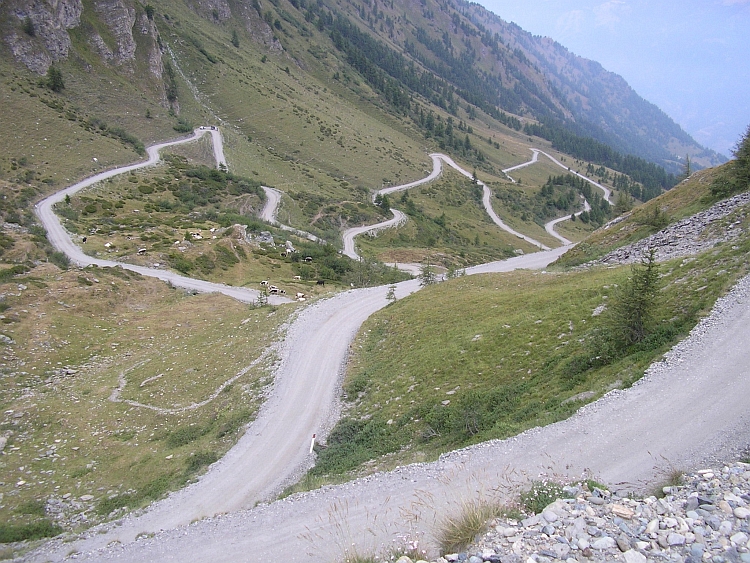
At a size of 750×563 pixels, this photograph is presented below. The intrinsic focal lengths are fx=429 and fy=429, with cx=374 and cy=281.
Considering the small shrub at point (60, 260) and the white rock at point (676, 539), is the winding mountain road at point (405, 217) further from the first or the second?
the white rock at point (676, 539)

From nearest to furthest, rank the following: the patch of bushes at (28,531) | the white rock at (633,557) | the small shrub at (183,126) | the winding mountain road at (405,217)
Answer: the white rock at (633,557), the patch of bushes at (28,531), the winding mountain road at (405,217), the small shrub at (183,126)

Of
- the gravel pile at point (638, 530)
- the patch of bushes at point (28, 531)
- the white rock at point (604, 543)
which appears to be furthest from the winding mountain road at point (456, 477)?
the white rock at point (604, 543)

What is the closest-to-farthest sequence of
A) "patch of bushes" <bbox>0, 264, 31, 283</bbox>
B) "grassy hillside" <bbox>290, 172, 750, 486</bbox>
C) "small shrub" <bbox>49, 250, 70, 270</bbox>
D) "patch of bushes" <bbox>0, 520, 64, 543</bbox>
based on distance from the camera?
"patch of bushes" <bbox>0, 520, 64, 543</bbox>, "grassy hillside" <bbox>290, 172, 750, 486</bbox>, "patch of bushes" <bbox>0, 264, 31, 283</bbox>, "small shrub" <bbox>49, 250, 70, 270</bbox>

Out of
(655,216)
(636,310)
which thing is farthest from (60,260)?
(655,216)

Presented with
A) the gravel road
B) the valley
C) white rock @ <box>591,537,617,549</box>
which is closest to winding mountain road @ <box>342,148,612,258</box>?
the valley

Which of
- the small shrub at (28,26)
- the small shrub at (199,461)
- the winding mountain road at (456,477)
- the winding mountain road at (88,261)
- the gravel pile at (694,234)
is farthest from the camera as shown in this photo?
the small shrub at (28,26)

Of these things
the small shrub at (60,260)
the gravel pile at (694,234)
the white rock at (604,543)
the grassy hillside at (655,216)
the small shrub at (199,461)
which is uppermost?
the small shrub at (60,260)

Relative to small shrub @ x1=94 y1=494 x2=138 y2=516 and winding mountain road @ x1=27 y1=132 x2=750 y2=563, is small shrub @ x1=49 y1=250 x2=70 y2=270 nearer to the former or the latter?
small shrub @ x1=94 y1=494 x2=138 y2=516

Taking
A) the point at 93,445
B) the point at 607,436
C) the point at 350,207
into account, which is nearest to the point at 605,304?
the point at 607,436

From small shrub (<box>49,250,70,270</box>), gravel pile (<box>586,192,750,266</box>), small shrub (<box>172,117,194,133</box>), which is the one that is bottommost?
gravel pile (<box>586,192,750,266</box>)

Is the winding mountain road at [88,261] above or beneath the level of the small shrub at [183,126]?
beneath

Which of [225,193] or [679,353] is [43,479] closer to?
[679,353]

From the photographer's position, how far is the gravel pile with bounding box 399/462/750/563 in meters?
6.84

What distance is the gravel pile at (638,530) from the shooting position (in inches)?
269
